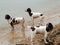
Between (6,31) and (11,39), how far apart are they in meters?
1.50

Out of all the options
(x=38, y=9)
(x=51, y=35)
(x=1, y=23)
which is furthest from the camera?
(x=38, y=9)

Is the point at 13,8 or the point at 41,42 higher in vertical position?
the point at 13,8

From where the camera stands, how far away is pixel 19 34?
977 cm

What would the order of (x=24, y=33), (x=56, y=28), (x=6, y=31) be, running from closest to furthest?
(x=56, y=28) → (x=24, y=33) → (x=6, y=31)

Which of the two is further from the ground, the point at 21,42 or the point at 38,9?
the point at 38,9

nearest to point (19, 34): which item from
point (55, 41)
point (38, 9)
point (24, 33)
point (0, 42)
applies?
point (24, 33)

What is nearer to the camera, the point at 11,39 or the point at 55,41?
the point at 55,41

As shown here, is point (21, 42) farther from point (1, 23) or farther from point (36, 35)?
point (1, 23)

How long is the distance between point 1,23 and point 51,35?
4.60m

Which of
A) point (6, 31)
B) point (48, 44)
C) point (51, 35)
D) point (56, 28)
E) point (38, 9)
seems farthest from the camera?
point (38, 9)

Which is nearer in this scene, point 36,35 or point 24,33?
point 36,35

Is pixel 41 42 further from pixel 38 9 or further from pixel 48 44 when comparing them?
pixel 38 9

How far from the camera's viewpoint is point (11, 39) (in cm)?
938

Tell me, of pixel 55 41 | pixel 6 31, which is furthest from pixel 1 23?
pixel 55 41
